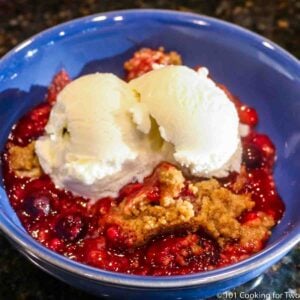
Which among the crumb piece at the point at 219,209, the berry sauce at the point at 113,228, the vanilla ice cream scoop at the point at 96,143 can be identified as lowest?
the berry sauce at the point at 113,228

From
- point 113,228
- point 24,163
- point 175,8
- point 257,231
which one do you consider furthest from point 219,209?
point 175,8

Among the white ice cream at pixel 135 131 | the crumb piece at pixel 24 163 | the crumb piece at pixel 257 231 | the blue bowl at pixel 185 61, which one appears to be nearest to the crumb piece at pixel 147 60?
the blue bowl at pixel 185 61

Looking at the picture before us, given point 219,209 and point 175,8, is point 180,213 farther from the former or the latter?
point 175,8

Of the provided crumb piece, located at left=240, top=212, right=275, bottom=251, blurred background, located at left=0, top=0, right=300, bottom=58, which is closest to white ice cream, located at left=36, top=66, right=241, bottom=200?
crumb piece, located at left=240, top=212, right=275, bottom=251

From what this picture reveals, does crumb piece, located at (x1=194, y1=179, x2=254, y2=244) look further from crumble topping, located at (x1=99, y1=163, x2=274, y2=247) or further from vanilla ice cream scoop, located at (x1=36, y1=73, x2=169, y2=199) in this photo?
vanilla ice cream scoop, located at (x1=36, y1=73, x2=169, y2=199)

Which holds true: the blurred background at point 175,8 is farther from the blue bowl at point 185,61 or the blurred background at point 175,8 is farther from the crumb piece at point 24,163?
the crumb piece at point 24,163
